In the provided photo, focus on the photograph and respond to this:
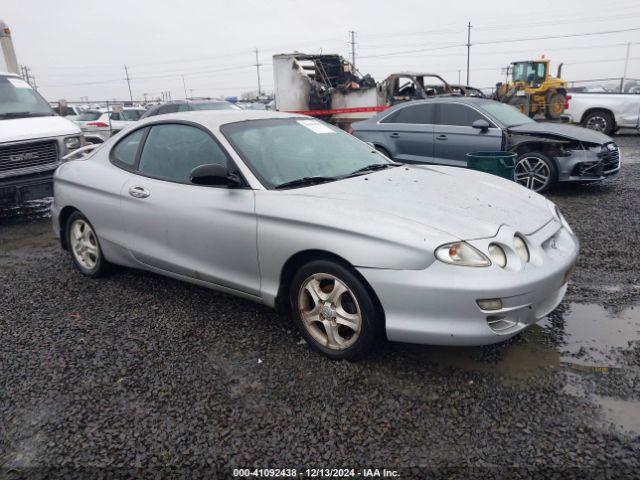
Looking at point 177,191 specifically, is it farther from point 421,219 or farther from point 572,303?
point 572,303

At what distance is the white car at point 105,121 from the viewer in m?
14.4

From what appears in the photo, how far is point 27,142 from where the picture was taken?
6.60 m

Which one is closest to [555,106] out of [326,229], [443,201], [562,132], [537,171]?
[562,132]

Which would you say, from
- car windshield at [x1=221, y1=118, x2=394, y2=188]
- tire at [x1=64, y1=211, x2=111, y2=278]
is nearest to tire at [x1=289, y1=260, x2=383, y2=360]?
car windshield at [x1=221, y1=118, x2=394, y2=188]

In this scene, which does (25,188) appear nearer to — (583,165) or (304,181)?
(304,181)

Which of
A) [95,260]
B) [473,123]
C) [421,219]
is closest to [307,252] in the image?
[421,219]

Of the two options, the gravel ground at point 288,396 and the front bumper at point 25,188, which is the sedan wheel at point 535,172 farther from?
the front bumper at point 25,188

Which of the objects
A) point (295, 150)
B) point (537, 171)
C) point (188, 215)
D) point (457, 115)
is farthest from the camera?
point (457, 115)

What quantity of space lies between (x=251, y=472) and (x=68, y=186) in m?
3.33

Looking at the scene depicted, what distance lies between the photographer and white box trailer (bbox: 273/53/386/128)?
14.2 meters

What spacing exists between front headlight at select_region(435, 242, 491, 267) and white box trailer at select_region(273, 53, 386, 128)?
39.7 feet

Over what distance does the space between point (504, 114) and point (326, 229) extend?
20.3 feet

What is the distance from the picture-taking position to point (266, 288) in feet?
10.1

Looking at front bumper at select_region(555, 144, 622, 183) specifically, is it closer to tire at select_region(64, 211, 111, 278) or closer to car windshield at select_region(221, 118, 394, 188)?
car windshield at select_region(221, 118, 394, 188)
